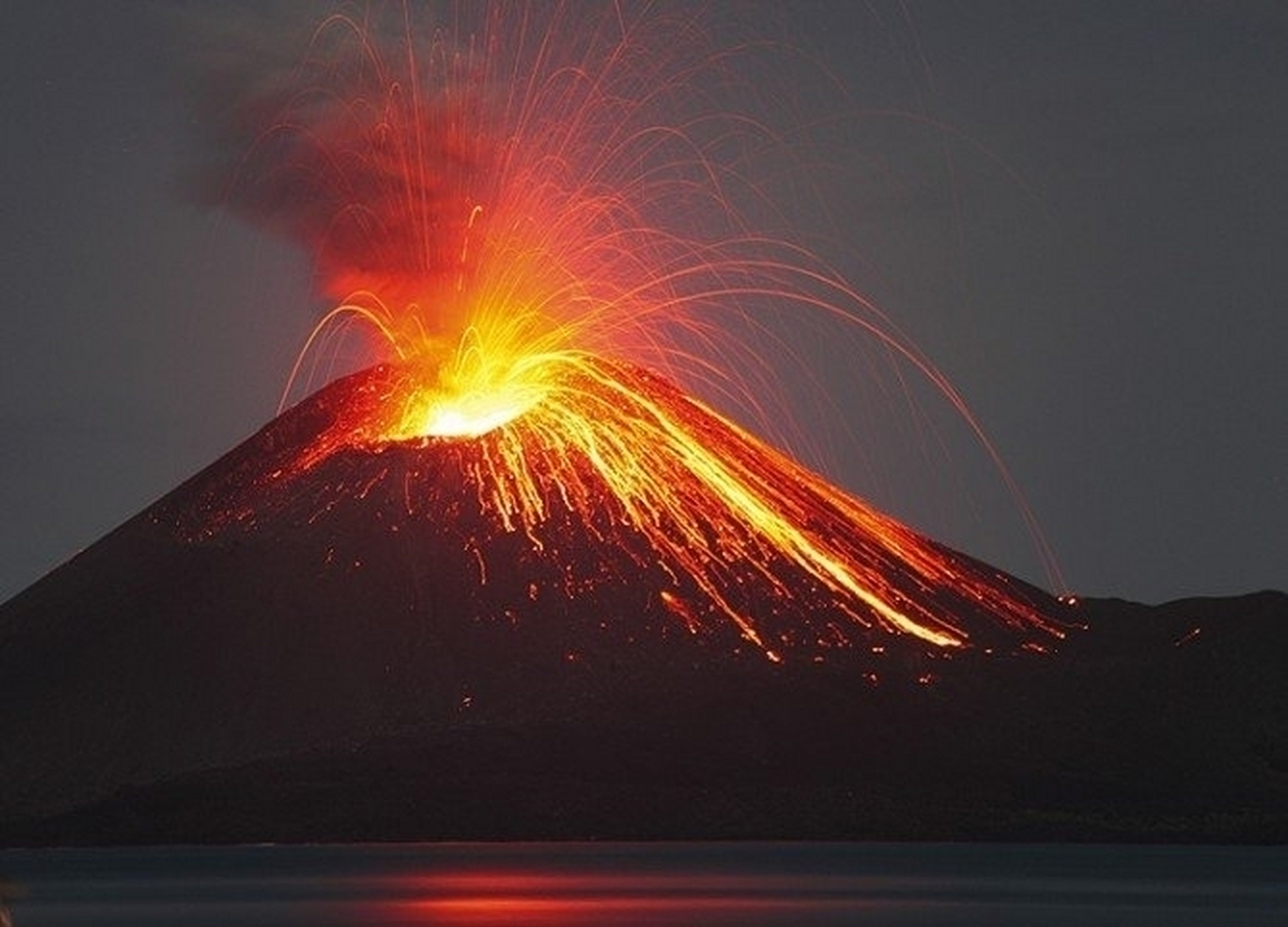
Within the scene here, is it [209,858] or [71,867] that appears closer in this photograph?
[71,867]

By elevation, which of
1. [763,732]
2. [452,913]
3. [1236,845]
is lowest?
[452,913]

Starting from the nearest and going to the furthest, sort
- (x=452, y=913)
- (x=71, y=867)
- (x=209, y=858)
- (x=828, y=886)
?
(x=452, y=913) < (x=828, y=886) < (x=71, y=867) < (x=209, y=858)

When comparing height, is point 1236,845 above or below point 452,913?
above

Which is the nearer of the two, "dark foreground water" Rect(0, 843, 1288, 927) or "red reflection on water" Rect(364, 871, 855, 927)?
"red reflection on water" Rect(364, 871, 855, 927)

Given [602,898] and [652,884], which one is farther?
[652,884]

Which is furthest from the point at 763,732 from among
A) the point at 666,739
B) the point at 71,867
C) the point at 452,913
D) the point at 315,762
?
the point at 452,913

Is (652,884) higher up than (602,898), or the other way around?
(652,884)

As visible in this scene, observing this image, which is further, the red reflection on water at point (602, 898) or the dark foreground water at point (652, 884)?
the dark foreground water at point (652, 884)

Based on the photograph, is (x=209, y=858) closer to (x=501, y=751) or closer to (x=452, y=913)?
(x=501, y=751)
